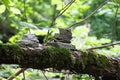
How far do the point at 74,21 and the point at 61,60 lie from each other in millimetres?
2835

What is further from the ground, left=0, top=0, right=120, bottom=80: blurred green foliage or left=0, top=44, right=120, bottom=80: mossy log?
left=0, top=0, right=120, bottom=80: blurred green foliage

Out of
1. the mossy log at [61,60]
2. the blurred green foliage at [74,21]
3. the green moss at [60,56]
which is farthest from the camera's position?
the blurred green foliage at [74,21]

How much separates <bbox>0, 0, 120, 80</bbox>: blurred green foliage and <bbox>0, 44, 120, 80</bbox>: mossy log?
29 cm

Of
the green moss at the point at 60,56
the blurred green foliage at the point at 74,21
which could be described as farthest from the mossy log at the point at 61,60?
the blurred green foliage at the point at 74,21

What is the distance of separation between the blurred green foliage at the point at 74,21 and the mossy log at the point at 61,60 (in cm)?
29

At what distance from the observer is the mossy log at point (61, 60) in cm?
170

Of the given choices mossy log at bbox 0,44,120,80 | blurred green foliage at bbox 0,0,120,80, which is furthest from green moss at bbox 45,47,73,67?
blurred green foliage at bbox 0,0,120,80

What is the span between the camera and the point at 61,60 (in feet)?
6.22

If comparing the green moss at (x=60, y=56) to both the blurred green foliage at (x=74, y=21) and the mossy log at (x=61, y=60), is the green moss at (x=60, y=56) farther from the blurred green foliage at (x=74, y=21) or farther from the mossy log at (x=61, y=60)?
the blurred green foliage at (x=74, y=21)

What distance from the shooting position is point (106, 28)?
16.2 feet

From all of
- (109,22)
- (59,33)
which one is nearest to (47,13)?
(109,22)

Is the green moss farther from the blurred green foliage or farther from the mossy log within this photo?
the blurred green foliage

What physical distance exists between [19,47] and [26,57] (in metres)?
0.08

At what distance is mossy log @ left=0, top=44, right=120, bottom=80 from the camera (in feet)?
5.58
